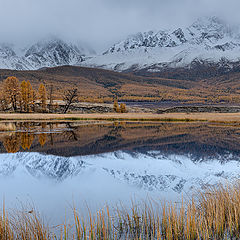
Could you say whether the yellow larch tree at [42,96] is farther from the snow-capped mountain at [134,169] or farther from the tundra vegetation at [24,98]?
the snow-capped mountain at [134,169]

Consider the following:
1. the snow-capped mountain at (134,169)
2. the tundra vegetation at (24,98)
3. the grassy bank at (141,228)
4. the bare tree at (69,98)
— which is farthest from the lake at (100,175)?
the tundra vegetation at (24,98)

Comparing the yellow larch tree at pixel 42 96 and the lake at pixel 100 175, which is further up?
the yellow larch tree at pixel 42 96

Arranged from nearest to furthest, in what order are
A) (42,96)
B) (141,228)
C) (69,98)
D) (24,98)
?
(141,228) < (24,98) < (42,96) < (69,98)

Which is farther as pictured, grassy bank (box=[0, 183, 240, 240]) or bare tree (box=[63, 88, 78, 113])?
bare tree (box=[63, 88, 78, 113])

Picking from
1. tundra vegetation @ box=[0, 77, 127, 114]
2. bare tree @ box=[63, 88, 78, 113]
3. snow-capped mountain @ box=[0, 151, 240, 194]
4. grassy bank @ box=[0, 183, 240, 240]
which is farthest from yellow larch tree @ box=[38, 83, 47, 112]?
grassy bank @ box=[0, 183, 240, 240]

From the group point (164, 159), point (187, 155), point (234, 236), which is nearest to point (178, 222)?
point (234, 236)

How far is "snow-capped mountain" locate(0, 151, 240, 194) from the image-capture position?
10539mm

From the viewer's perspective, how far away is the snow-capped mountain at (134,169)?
1054cm

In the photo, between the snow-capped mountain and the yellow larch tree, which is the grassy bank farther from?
the yellow larch tree

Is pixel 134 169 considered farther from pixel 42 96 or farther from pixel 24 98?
pixel 42 96

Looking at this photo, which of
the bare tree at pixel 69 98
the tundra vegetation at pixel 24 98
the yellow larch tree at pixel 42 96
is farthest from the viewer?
the yellow larch tree at pixel 42 96

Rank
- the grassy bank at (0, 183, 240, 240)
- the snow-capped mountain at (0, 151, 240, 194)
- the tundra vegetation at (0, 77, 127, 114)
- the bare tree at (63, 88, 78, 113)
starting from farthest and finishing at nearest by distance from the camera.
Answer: the bare tree at (63, 88, 78, 113)
the tundra vegetation at (0, 77, 127, 114)
the snow-capped mountain at (0, 151, 240, 194)
the grassy bank at (0, 183, 240, 240)

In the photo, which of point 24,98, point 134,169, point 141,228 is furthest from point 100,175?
point 24,98

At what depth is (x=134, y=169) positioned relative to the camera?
13195mm
